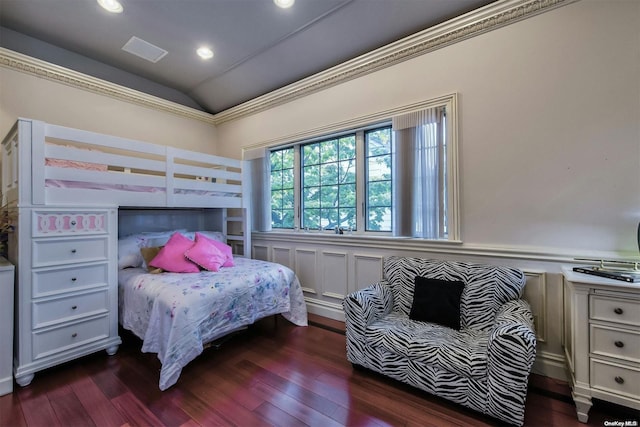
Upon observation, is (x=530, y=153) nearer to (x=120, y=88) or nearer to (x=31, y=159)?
(x=31, y=159)

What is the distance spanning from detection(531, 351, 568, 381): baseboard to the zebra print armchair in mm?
458

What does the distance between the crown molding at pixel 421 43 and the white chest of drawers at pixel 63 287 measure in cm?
229

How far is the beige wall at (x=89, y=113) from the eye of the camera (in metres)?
2.60

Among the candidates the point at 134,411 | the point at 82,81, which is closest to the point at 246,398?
the point at 134,411

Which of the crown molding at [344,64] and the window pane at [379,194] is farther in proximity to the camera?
the window pane at [379,194]

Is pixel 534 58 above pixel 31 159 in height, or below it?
above

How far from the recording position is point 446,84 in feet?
7.57

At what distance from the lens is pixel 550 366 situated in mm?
1934

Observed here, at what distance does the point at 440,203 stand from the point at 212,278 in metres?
2.07

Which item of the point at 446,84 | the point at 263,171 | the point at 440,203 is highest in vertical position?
the point at 446,84

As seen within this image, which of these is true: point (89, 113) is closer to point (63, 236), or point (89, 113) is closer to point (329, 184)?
point (63, 236)

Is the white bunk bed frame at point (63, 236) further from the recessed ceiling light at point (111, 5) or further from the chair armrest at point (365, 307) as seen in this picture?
the chair armrest at point (365, 307)

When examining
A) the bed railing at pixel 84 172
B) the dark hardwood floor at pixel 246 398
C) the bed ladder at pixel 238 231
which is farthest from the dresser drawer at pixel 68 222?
the bed ladder at pixel 238 231

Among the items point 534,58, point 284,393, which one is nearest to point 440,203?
point 534,58
